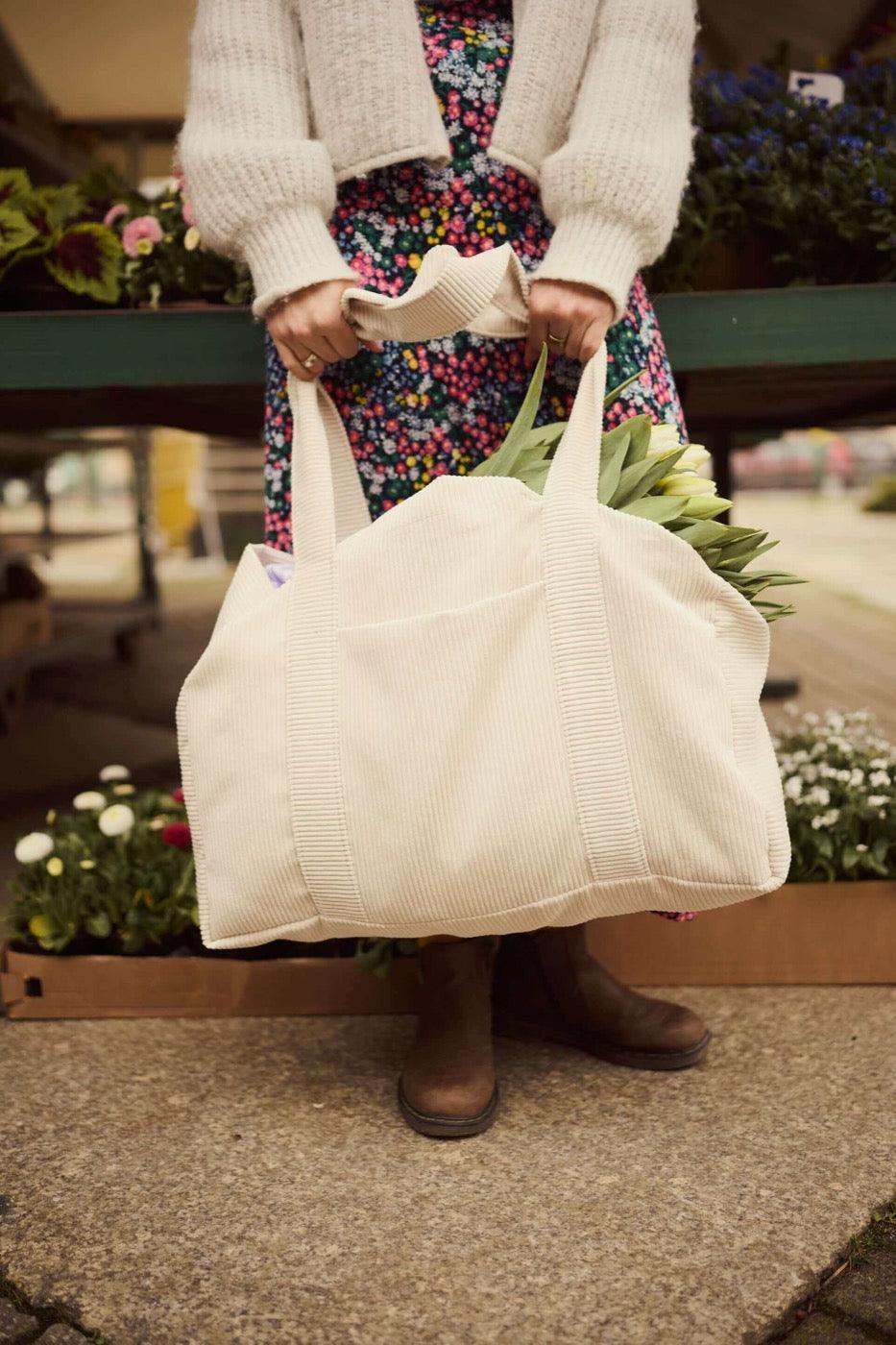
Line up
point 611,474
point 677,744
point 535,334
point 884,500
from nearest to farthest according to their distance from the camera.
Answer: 1. point 677,744
2. point 611,474
3. point 535,334
4. point 884,500

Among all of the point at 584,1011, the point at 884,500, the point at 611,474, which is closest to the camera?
the point at 611,474

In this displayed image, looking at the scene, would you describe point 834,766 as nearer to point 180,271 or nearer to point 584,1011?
point 584,1011

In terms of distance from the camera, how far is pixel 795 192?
6.56 ft

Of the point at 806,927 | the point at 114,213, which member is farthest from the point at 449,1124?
the point at 114,213

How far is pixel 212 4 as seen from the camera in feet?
4.57

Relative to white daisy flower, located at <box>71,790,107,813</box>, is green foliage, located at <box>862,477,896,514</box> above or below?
below

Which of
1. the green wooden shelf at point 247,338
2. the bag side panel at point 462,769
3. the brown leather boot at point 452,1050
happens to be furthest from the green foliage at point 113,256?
the brown leather boot at point 452,1050

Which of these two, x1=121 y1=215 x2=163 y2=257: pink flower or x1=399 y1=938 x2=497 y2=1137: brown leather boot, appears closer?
x1=399 y1=938 x2=497 y2=1137: brown leather boot

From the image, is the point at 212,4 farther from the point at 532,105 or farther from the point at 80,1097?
the point at 80,1097

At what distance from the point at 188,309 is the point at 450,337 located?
2.31 ft

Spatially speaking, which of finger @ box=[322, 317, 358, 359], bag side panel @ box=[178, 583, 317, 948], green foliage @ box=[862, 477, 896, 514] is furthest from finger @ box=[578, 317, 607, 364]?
green foliage @ box=[862, 477, 896, 514]

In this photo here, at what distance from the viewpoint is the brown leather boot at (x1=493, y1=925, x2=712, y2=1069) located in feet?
5.20

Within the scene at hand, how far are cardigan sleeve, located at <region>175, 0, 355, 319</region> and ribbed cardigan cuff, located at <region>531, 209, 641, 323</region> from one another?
237 mm

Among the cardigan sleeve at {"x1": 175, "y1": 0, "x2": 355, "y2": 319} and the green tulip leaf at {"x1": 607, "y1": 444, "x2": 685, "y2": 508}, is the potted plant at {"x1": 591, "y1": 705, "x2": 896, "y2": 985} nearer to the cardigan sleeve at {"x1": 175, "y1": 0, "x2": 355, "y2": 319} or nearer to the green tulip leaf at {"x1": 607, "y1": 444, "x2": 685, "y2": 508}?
the green tulip leaf at {"x1": 607, "y1": 444, "x2": 685, "y2": 508}
